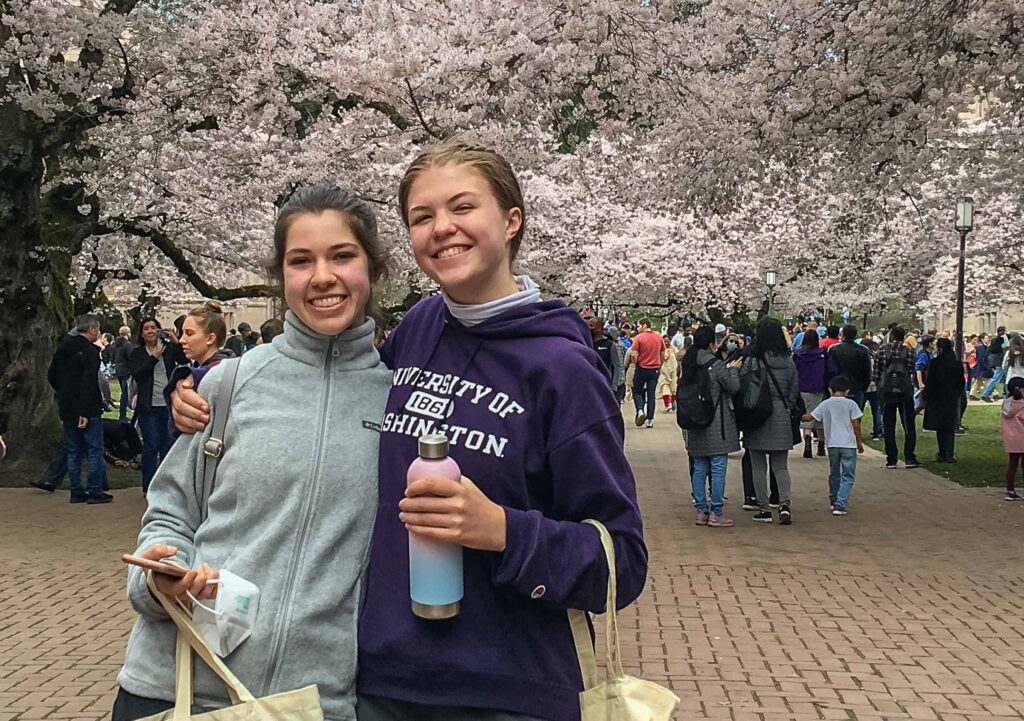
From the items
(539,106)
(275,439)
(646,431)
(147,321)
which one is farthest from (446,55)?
(646,431)

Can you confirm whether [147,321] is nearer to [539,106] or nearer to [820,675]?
[539,106]

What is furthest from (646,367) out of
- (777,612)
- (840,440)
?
(777,612)

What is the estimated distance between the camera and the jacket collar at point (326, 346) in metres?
2.24

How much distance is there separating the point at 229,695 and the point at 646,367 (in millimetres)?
19974

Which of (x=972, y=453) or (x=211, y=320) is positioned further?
(x=972, y=453)

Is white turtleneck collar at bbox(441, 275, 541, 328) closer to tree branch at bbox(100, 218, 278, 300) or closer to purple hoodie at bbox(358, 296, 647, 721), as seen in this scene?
purple hoodie at bbox(358, 296, 647, 721)

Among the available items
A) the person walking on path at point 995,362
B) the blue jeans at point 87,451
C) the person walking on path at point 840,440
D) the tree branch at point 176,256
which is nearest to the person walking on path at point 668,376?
the person walking on path at point 995,362

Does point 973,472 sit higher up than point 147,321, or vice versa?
point 147,321

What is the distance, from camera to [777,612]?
7.57m

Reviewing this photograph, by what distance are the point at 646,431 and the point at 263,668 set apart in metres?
19.8

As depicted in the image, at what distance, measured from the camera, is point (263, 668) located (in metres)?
2.06

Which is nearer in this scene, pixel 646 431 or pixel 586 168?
pixel 586 168

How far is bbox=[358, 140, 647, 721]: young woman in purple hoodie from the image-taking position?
76.2 inches

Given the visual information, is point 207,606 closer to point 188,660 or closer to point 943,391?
point 188,660
